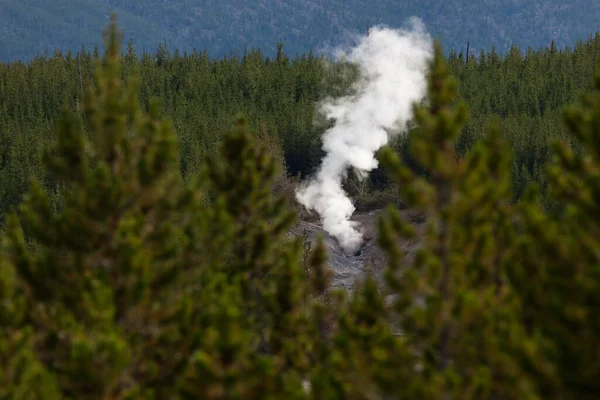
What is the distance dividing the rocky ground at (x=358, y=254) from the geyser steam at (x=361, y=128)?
3.50 feet

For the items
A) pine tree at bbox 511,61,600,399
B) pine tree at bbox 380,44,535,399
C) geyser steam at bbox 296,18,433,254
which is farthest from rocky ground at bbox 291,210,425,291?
pine tree at bbox 511,61,600,399

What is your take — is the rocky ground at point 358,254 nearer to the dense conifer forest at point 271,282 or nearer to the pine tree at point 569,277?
the dense conifer forest at point 271,282

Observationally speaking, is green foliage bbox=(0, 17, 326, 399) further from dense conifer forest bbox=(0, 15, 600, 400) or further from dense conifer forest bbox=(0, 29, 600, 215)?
dense conifer forest bbox=(0, 29, 600, 215)

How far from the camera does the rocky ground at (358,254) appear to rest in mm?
73062

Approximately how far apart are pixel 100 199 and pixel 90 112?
235 cm

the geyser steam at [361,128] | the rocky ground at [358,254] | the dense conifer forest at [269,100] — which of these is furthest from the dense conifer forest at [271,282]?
the dense conifer forest at [269,100]

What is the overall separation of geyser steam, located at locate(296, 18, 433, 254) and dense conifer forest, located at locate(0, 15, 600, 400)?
59.8 meters

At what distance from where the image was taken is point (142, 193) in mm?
23266

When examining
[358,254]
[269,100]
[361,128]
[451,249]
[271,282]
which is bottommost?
[271,282]

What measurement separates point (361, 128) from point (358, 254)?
18.9 m

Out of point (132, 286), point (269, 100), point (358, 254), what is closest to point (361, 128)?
point (358, 254)

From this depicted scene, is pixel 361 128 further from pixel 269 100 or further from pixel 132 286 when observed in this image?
pixel 132 286

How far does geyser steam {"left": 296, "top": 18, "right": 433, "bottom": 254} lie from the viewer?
293 feet

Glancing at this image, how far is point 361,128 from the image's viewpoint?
324 feet
